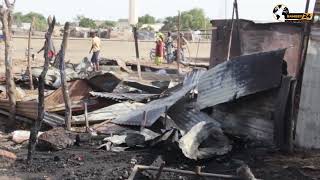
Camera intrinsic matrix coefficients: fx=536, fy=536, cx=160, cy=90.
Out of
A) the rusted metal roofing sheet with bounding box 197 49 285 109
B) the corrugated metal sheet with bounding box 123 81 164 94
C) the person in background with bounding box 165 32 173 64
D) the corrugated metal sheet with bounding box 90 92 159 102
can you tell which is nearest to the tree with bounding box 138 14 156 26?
the person in background with bounding box 165 32 173 64

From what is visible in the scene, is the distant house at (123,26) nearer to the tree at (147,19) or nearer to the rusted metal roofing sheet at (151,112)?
the tree at (147,19)

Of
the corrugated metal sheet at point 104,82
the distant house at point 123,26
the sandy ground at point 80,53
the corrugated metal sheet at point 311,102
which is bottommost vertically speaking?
the distant house at point 123,26

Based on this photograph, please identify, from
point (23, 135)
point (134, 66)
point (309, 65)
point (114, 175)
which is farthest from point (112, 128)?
point (134, 66)

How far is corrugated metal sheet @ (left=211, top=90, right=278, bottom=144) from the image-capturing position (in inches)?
319

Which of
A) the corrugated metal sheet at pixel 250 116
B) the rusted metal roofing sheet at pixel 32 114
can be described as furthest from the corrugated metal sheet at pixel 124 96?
the corrugated metal sheet at pixel 250 116

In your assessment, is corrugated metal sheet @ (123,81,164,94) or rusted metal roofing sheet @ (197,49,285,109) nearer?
rusted metal roofing sheet @ (197,49,285,109)

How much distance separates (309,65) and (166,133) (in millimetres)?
2355

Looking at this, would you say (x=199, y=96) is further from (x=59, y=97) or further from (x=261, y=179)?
(x=59, y=97)

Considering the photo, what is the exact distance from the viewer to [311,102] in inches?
312

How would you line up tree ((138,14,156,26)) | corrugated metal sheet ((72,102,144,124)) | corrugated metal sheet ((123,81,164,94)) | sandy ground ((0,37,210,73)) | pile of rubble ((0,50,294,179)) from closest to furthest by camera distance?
pile of rubble ((0,50,294,179))
corrugated metal sheet ((72,102,144,124))
corrugated metal sheet ((123,81,164,94))
sandy ground ((0,37,210,73))
tree ((138,14,156,26))

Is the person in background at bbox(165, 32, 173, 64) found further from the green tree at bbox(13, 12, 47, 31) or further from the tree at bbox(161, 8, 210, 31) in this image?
Answer: the tree at bbox(161, 8, 210, 31)

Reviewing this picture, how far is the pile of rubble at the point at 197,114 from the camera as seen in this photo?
7680 mm

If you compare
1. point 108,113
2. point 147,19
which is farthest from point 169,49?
point 147,19

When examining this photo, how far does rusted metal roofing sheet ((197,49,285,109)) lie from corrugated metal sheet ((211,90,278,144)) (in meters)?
0.19
